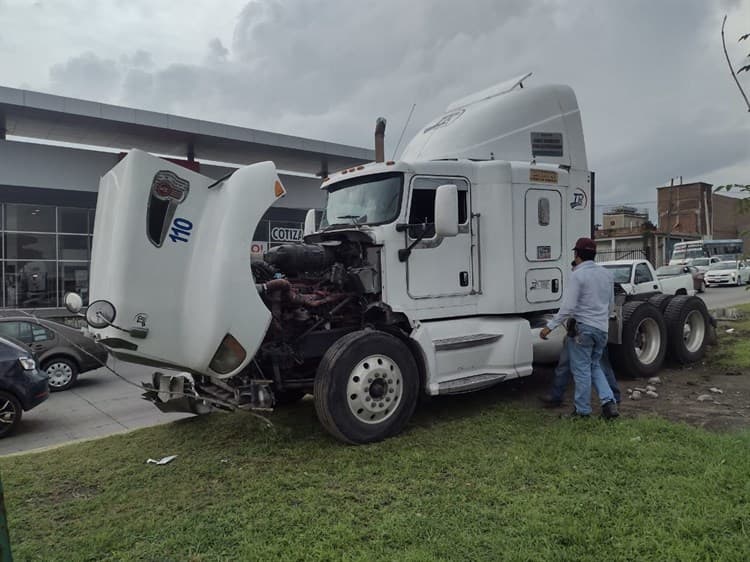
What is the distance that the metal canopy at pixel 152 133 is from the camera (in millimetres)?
19172

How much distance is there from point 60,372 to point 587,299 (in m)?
9.01

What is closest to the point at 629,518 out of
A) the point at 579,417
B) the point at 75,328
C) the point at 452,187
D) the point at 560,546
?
the point at 560,546

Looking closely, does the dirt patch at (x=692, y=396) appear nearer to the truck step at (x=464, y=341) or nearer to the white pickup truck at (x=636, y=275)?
the truck step at (x=464, y=341)

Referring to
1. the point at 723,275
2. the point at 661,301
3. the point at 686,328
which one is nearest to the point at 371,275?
the point at 661,301

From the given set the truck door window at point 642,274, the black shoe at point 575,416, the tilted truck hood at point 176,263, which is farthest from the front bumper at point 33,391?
the truck door window at point 642,274

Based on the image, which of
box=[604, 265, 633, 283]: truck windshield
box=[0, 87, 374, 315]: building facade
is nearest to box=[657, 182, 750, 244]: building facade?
box=[0, 87, 374, 315]: building facade

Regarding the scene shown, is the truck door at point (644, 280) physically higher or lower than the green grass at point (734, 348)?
higher

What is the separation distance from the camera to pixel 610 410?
5598 mm

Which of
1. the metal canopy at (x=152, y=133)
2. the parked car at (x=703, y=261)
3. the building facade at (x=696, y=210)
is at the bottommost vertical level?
the parked car at (x=703, y=261)

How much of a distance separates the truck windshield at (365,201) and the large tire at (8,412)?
4273 millimetres

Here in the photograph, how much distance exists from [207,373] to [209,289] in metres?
0.77

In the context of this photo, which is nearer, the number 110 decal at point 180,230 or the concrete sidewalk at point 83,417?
the number 110 decal at point 180,230

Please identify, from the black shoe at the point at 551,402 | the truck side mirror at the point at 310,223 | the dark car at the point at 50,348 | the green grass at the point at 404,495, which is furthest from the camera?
the dark car at the point at 50,348

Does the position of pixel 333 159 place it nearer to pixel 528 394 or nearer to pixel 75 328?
pixel 75 328
